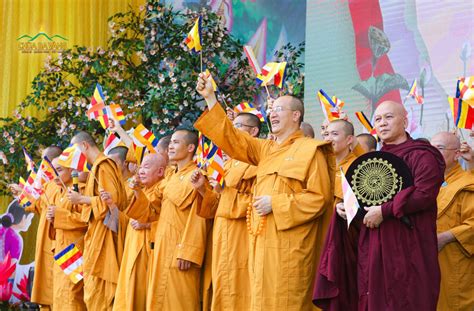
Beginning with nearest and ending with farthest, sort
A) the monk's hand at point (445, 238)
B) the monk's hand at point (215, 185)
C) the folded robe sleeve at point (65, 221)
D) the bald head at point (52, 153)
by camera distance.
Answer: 1. the monk's hand at point (445, 238)
2. the monk's hand at point (215, 185)
3. the folded robe sleeve at point (65, 221)
4. the bald head at point (52, 153)

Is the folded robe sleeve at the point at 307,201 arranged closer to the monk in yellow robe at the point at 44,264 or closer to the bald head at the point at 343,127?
the bald head at the point at 343,127

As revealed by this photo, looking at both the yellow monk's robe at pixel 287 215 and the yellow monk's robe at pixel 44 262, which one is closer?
the yellow monk's robe at pixel 287 215

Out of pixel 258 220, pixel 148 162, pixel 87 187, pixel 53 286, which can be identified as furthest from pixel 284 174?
pixel 53 286

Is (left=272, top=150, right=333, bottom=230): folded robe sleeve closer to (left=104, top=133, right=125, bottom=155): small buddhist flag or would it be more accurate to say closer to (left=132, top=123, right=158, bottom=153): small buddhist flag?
(left=132, top=123, right=158, bottom=153): small buddhist flag

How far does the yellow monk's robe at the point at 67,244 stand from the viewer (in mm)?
8672

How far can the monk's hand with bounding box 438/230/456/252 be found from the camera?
260 inches

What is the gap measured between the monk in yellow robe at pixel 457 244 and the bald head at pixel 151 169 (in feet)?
8.91

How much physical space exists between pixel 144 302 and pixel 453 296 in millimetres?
2797

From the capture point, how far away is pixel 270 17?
11.2 meters

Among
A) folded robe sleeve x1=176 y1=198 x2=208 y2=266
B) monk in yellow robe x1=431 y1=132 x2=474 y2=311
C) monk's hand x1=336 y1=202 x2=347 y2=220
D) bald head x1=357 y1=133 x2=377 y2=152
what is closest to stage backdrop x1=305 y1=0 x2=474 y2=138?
bald head x1=357 y1=133 x2=377 y2=152

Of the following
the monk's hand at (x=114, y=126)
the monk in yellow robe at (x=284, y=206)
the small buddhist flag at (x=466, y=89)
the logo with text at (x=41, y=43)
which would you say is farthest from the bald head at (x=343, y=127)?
the logo with text at (x=41, y=43)

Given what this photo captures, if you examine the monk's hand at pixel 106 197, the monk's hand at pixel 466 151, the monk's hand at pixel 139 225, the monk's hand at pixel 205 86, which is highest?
the monk's hand at pixel 205 86

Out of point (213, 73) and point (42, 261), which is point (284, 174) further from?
point (213, 73)

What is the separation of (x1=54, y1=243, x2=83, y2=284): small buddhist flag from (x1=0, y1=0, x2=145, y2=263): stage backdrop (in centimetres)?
414
